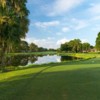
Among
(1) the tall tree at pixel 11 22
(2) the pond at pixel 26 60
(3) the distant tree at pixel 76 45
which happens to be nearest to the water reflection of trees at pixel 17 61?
(2) the pond at pixel 26 60

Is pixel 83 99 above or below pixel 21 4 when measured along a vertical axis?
below

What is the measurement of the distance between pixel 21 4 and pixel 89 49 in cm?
17036

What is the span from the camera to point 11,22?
1086 inches

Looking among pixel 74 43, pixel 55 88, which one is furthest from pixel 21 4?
pixel 74 43

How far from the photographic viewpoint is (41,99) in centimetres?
1070

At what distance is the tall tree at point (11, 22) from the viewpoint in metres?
27.8

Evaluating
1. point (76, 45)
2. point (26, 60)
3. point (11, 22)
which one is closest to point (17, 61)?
point (26, 60)

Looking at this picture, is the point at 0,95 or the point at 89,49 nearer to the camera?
the point at 0,95

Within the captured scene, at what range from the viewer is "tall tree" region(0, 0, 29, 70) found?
27797 millimetres

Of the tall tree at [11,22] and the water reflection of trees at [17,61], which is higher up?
the tall tree at [11,22]

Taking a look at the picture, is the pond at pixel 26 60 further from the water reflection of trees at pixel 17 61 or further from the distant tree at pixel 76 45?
the distant tree at pixel 76 45

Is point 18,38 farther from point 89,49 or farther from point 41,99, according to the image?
point 89,49

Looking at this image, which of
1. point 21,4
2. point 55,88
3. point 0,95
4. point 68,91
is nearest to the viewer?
point 0,95

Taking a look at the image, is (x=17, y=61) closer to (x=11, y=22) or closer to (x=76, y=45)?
(x=11, y=22)
